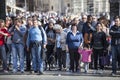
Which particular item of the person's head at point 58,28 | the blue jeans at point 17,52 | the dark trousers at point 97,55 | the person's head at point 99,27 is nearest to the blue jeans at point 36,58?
the blue jeans at point 17,52

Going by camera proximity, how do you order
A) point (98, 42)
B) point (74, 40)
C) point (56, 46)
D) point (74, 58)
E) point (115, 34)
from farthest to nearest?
point (56, 46) < point (98, 42) < point (74, 58) < point (74, 40) < point (115, 34)

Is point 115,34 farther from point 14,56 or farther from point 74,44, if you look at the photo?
point 14,56

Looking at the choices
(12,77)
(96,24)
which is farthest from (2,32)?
(96,24)

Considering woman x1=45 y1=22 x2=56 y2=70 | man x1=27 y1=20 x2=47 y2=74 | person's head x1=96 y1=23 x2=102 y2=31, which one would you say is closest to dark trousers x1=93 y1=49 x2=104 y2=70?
person's head x1=96 y1=23 x2=102 y2=31

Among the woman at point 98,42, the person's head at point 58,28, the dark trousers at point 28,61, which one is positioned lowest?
the dark trousers at point 28,61

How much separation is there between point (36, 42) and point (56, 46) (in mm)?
1375

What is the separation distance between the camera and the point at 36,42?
21.7 metres

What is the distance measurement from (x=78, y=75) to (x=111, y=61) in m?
2.95

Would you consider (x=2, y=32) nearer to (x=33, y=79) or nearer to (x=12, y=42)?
(x=12, y=42)

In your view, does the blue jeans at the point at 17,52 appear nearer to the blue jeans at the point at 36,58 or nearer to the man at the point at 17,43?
the man at the point at 17,43

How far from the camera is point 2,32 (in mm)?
22188

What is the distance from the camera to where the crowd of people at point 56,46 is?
21.8m

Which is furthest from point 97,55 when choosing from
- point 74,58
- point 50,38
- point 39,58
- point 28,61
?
point 28,61

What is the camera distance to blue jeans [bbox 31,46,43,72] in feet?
71.4
